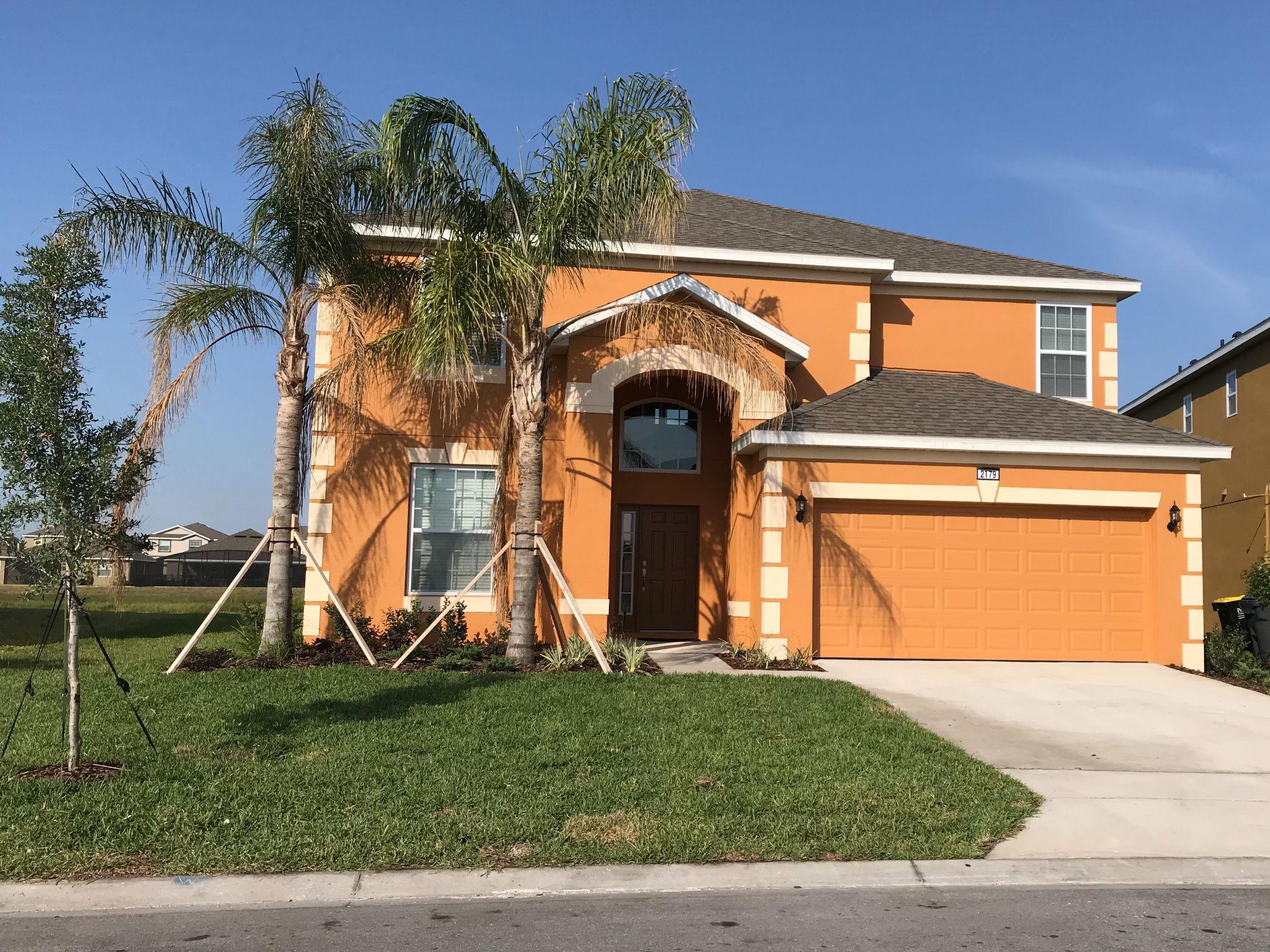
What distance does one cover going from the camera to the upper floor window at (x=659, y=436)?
1612 cm

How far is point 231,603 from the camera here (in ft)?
84.6

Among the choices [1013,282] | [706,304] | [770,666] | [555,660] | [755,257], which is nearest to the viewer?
[555,660]

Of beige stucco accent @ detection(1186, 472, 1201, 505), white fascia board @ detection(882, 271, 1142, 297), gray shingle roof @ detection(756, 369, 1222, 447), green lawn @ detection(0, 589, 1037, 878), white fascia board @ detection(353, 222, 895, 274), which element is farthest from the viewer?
white fascia board @ detection(882, 271, 1142, 297)

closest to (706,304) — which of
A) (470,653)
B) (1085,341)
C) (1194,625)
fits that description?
(470,653)

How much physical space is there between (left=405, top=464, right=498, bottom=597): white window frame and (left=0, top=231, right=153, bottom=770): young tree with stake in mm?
6896

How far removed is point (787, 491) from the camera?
13.2 m

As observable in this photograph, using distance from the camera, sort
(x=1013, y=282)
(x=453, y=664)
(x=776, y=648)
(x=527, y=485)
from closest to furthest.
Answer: (x=453, y=664) < (x=527, y=485) < (x=776, y=648) < (x=1013, y=282)

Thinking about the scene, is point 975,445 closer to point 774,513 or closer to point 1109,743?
point 774,513

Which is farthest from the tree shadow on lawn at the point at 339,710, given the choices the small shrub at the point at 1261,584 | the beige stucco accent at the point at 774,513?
the small shrub at the point at 1261,584

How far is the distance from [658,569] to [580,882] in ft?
35.0

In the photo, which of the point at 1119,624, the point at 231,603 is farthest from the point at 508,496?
the point at 231,603

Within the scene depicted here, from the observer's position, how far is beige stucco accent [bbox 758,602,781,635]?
12.9 meters

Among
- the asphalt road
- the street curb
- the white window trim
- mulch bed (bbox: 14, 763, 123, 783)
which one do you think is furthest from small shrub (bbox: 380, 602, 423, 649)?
the asphalt road

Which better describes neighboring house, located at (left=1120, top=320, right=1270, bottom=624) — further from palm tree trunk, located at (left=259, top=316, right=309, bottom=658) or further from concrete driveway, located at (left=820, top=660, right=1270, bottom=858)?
palm tree trunk, located at (left=259, top=316, right=309, bottom=658)
